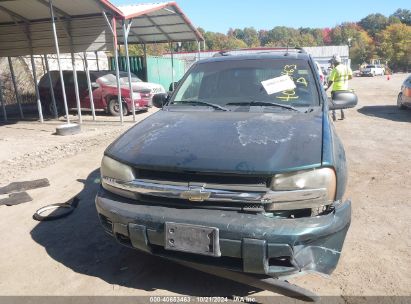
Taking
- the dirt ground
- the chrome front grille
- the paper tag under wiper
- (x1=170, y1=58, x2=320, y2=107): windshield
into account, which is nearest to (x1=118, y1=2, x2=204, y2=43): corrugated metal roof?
the dirt ground

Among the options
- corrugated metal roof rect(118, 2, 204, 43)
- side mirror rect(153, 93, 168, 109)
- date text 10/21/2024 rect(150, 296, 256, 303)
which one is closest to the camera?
date text 10/21/2024 rect(150, 296, 256, 303)

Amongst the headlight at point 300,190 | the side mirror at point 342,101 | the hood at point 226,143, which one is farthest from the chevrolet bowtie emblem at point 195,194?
the side mirror at point 342,101

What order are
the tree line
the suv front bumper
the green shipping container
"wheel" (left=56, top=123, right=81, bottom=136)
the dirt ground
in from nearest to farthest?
the suv front bumper → the dirt ground → "wheel" (left=56, top=123, right=81, bottom=136) → the green shipping container → the tree line

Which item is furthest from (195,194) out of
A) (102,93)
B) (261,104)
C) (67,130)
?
(102,93)

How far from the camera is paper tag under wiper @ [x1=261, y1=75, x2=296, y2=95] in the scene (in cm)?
387

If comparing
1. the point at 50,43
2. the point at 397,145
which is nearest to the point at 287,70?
the point at 397,145

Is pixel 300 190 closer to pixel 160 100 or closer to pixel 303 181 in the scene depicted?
pixel 303 181

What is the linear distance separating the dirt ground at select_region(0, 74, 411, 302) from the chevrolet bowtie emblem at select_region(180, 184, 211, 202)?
0.82m

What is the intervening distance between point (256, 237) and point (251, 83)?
2.05m

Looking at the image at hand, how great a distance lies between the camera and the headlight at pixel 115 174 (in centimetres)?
286

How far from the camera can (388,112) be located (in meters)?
12.2

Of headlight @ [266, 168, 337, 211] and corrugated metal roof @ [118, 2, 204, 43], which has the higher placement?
corrugated metal roof @ [118, 2, 204, 43]

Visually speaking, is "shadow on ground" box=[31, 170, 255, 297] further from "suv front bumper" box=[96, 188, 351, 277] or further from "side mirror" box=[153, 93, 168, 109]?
"side mirror" box=[153, 93, 168, 109]

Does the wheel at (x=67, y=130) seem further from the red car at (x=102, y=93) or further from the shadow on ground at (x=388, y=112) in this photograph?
the shadow on ground at (x=388, y=112)
